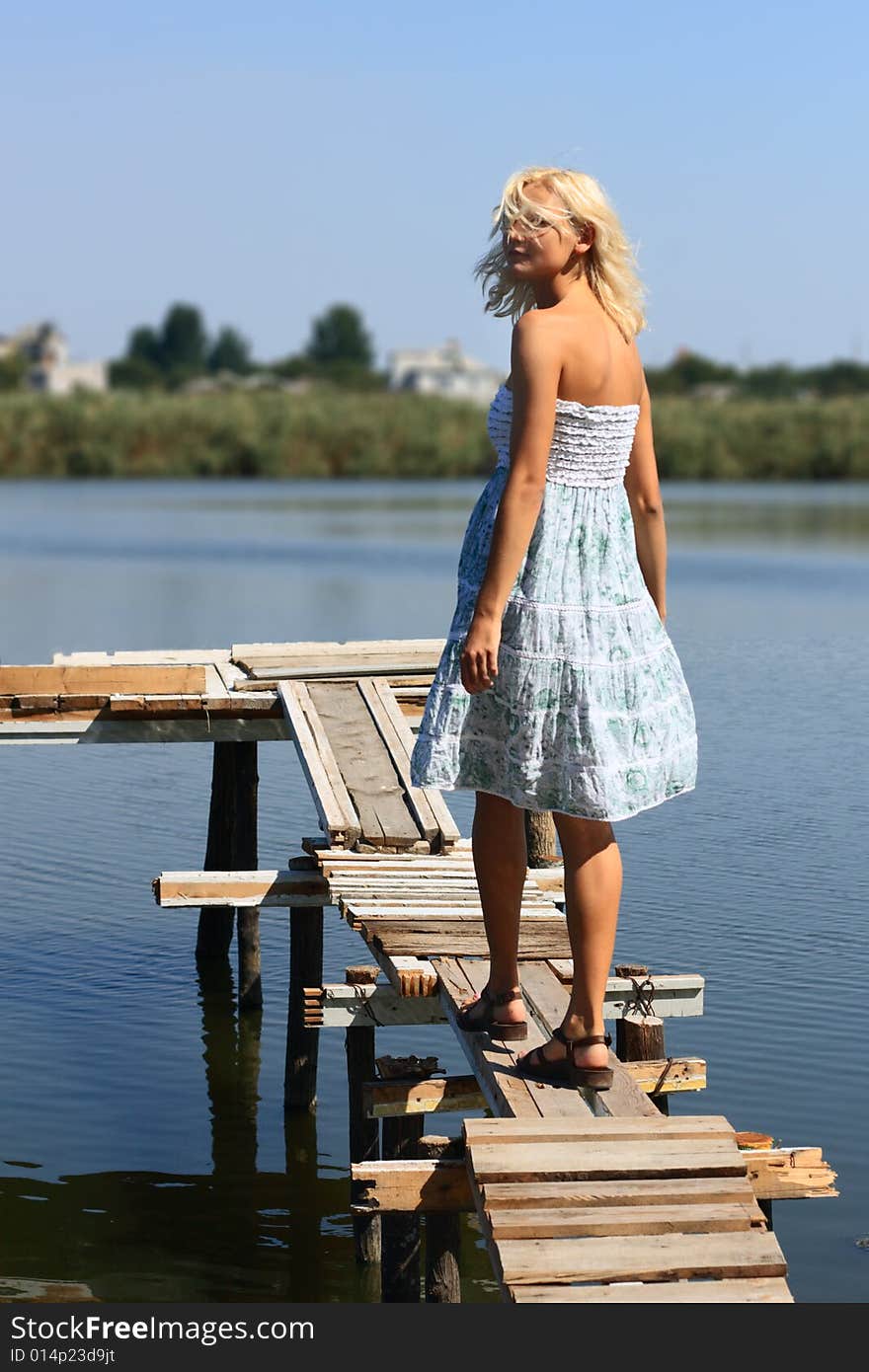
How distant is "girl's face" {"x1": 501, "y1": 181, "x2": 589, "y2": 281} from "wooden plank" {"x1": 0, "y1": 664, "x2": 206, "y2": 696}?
423 centimetres

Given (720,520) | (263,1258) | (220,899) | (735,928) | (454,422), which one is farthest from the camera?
(454,422)

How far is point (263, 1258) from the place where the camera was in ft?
21.0

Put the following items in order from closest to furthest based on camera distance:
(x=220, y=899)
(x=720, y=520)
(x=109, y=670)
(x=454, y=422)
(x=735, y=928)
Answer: (x=220, y=899) < (x=109, y=670) < (x=735, y=928) < (x=720, y=520) < (x=454, y=422)

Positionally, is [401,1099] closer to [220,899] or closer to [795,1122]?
[220,899]

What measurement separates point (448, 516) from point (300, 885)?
35838 mm

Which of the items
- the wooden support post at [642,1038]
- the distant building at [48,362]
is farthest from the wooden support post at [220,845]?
the distant building at [48,362]

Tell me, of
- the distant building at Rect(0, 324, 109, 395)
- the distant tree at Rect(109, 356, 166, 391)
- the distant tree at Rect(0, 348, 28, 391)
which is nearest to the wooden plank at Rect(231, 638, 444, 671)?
the distant tree at Rect(0, 348, 28, 391)

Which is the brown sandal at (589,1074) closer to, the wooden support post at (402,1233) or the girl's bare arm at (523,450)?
the wooden support post at (402,1233)

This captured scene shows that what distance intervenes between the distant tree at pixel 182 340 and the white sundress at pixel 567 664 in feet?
572

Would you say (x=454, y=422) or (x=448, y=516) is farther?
(x=454, y=422)

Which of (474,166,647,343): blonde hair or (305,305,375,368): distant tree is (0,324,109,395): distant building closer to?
(305,305,375,368): distant tree

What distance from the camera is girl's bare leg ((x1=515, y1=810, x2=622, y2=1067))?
16.4 feet

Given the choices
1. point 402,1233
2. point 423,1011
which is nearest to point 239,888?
point 423,1011

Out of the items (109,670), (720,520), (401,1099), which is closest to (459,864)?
(401,1099)
